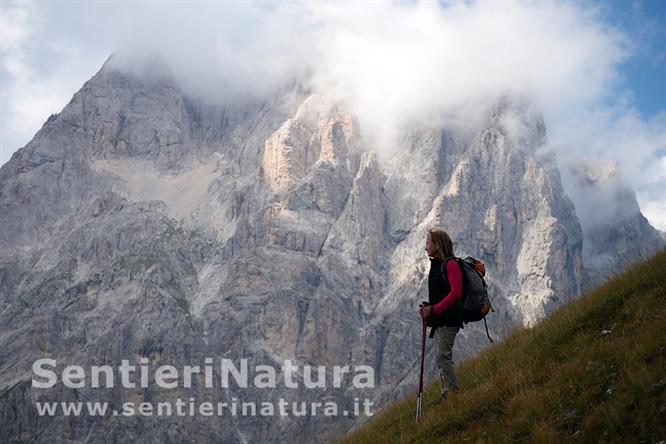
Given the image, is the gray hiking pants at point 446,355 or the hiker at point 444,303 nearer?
the hiker at point 444,303

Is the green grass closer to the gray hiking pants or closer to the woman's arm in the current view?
the gray hiking pants

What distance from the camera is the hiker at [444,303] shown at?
12.8 m

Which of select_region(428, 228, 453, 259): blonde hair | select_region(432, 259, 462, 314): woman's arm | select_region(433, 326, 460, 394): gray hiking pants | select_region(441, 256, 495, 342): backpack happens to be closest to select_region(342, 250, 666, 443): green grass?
select_region(433, 326, 460, 394): gray hiking pants

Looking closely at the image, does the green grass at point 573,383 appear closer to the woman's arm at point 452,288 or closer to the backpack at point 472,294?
the backpack at point 472,294

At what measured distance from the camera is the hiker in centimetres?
1277

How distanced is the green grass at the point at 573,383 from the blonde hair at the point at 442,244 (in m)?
2.16

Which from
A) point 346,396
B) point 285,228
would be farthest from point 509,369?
point 285,228

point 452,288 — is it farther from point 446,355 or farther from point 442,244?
point 446,355

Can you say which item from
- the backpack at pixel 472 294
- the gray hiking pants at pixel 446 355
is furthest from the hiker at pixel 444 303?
the backpack at pixel 472 294

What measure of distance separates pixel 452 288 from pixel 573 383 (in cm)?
256

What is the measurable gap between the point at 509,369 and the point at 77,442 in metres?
164

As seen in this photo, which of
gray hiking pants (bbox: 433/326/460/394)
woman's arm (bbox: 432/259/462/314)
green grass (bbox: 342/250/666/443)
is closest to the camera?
green grass (bbox: 342/250/666/443)

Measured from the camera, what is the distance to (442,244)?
1334cm

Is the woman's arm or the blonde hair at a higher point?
the blonde hair
